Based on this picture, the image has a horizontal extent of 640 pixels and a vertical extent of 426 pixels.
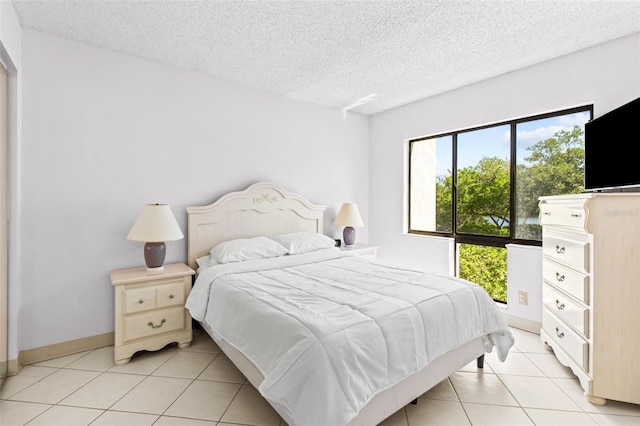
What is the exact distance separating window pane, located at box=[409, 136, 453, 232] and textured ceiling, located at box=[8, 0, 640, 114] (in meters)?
0.97

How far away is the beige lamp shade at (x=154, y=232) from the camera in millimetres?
2510

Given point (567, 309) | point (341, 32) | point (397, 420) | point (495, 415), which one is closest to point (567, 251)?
point (567, 309)

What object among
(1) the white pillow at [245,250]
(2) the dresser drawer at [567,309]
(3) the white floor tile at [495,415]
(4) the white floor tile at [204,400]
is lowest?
(3) the white floor tile at [495,415]

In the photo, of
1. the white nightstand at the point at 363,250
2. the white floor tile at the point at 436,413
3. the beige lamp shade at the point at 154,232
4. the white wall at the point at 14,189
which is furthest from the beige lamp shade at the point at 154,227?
the white floor tile at the point at 436,413

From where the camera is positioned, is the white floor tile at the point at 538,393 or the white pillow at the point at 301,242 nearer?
the white floor tile at the point at 538,393

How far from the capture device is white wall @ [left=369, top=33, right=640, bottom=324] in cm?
256

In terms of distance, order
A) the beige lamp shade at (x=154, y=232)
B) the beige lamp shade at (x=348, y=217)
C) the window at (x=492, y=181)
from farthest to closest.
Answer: the beige lamp shade at (x=348, y=217) < the window at (x=492, y=181) < the beige lamp shade at (x=154, y=232)

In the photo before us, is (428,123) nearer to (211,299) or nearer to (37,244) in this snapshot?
(211,299)

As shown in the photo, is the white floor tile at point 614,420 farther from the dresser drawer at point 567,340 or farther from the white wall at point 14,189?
the white wall at point 14,189

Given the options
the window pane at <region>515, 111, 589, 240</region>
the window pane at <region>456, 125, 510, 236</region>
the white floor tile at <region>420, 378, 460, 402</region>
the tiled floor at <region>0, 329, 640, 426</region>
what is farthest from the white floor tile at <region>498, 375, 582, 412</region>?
the window pane at <region>456, 125, 510, 236</region>

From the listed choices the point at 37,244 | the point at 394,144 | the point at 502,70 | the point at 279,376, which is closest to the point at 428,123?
the point at 394,144

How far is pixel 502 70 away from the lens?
3117 millimetres

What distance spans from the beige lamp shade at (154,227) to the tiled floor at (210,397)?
97 centimetres

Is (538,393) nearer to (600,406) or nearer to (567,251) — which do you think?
(600,406)
